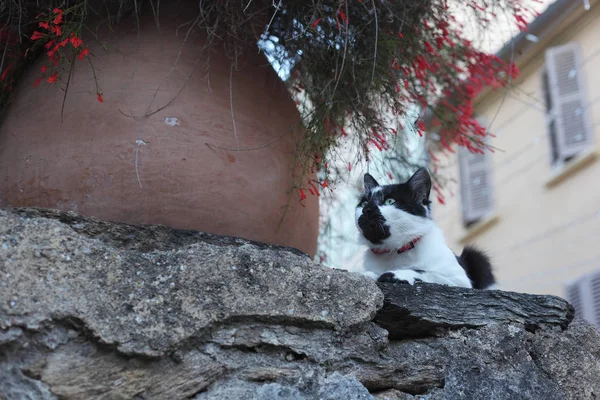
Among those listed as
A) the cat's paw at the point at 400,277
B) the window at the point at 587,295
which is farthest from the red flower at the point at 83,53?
the window at the point at 587,295

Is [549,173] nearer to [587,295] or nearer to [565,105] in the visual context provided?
[565,105]

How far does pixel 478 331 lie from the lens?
173 centimetres

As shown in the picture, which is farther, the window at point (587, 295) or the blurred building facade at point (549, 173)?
the blurred building facade at point (549, 173)

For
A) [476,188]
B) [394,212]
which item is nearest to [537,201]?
[476,188]

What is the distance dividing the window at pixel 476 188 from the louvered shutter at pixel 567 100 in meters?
1.02

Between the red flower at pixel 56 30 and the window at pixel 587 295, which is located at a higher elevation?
the red flower at pixel 56 30

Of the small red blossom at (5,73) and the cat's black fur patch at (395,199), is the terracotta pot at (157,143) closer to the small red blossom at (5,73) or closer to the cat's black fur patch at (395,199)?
the small red blossom at (5,73)

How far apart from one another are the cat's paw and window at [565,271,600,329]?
15.0 feet

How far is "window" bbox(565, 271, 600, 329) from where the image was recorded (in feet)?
20.1

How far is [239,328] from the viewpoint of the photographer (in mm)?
1526

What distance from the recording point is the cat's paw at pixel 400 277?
1989 millimetres

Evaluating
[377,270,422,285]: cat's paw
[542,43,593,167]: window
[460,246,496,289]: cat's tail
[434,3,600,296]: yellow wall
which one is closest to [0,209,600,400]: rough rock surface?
[377,270,422,285]: cat's paw

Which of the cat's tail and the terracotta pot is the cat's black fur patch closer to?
the terracotta pot

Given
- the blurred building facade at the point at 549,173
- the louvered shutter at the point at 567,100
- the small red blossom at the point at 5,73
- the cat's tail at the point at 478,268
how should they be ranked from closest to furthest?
the small red blossom at the point at 5,73 → the cat's tail at the point at 478,268 → the blurred building facade at the point at 549,173 → the louvered shutter at the point at 567,100
